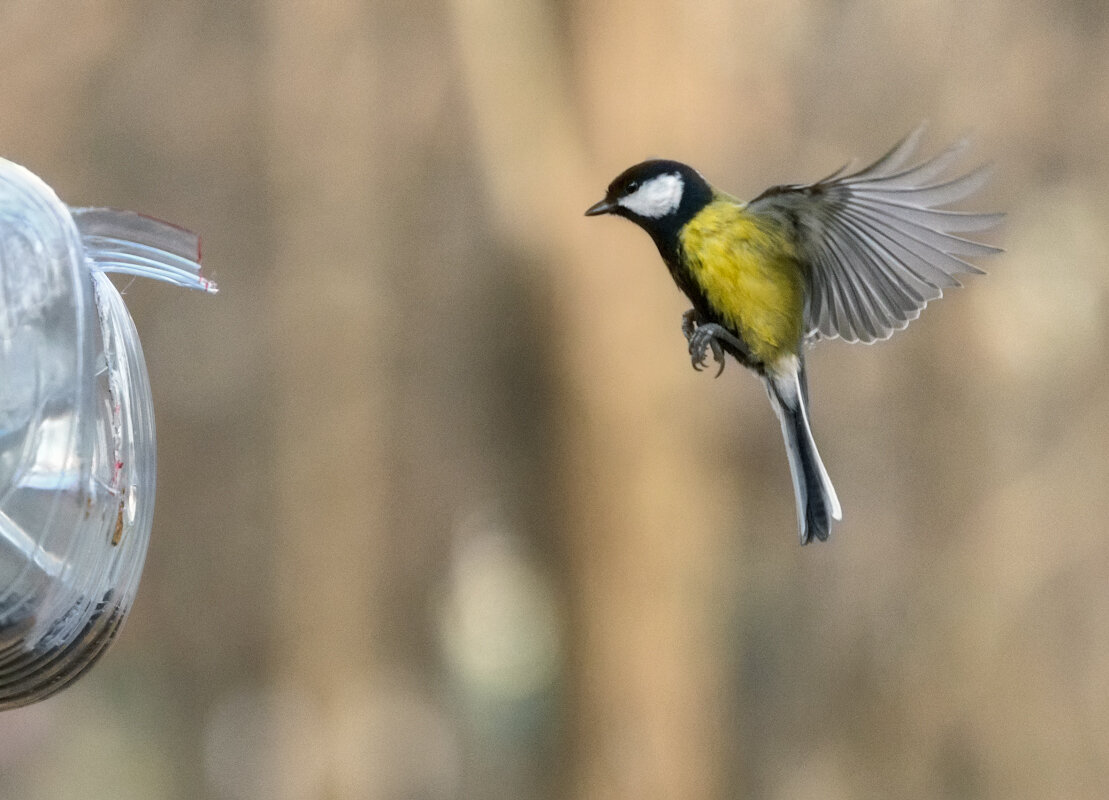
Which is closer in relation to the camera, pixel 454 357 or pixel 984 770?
pixel 984 770

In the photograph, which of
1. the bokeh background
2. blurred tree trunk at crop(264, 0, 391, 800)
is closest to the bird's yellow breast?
the bokeh background

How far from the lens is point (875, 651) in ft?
9.27

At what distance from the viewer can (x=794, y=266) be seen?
1350mm

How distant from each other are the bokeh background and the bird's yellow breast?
142 cm

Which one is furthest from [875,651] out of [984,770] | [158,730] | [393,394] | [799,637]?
[158,730]

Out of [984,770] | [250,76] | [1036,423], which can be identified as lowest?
[984,770]

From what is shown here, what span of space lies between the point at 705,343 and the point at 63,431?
1.97 ft

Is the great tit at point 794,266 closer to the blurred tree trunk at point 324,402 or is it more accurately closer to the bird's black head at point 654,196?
the bird's black head at point 654,196

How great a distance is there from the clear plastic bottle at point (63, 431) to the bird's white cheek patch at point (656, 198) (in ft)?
1.35

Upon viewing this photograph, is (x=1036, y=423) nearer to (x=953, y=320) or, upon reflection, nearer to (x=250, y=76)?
(x=953, y=320)

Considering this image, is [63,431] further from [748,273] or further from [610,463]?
[610,463]

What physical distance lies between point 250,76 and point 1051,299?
189 centimetres

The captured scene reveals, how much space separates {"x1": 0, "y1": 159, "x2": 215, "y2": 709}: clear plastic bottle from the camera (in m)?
1.02

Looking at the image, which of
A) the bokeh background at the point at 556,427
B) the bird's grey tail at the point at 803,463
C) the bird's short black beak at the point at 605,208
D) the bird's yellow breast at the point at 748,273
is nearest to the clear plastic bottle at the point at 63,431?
the bird's short black beak at the point at 605,208
